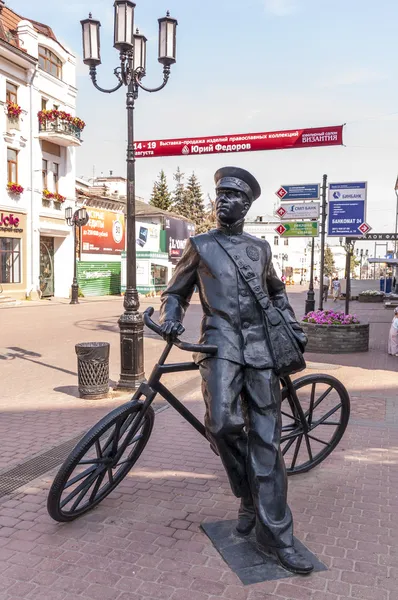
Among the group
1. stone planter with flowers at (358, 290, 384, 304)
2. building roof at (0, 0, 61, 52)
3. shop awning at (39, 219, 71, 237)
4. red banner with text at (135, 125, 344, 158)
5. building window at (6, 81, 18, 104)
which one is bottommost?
stone planter with flowers at (358, 290, 384, 304)

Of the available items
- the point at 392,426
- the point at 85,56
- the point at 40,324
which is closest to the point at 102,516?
the point at 392,426

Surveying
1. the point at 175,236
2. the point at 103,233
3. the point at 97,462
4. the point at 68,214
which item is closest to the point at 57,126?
the point at 68,214

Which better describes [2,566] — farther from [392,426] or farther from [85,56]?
[85,56]

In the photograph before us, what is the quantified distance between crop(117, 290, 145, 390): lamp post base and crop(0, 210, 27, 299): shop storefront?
1787 cm

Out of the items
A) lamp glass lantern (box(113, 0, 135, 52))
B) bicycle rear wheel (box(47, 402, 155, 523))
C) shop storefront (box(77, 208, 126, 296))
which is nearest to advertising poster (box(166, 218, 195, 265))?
shop storefront (box(77, 208, 126, 296))

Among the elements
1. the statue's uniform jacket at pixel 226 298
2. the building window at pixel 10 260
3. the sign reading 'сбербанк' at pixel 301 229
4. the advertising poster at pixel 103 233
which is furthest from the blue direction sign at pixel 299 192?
the advertising poster at pixel 103 233

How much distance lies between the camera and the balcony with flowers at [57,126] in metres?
25.6

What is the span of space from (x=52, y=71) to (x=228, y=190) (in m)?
27.1

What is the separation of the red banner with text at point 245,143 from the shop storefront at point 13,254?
14314 millimetres

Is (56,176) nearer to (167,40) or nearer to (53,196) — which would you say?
(53,196)

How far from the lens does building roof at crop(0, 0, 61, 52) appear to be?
24534 mm

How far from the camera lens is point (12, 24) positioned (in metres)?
25.9

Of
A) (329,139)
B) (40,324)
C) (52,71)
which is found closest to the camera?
(329,139)

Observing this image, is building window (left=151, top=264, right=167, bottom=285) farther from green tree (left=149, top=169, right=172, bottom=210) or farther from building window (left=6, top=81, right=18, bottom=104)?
green tree (left=149, top=169, right=172, bottom=210)
